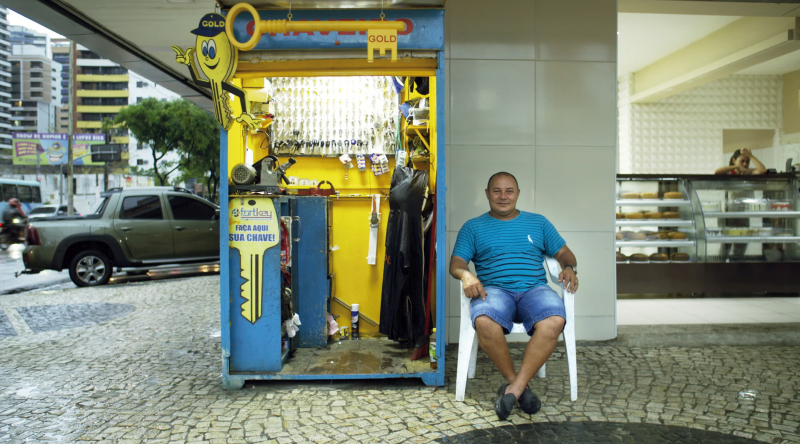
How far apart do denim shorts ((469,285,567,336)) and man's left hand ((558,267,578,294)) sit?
93 mm

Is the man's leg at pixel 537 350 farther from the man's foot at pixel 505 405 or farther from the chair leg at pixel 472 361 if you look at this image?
the chair leg at pixel 472 361

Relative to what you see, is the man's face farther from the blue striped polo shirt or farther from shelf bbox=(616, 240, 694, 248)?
shelf bbox=(616, 240, 694, 248)

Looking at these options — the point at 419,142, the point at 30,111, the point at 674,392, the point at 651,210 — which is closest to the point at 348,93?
the point at 419,142

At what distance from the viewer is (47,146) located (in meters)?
32.5

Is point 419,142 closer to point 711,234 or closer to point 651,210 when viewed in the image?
point 651,210

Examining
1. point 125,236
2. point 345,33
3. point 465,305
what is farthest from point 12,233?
point 465,305

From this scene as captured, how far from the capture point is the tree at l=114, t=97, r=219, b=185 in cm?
2159

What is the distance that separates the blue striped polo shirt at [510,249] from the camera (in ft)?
10.7

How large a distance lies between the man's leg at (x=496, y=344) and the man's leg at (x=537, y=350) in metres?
0.06

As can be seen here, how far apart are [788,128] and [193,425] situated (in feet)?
37.8

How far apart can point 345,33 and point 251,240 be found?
148cm

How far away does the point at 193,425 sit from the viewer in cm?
273

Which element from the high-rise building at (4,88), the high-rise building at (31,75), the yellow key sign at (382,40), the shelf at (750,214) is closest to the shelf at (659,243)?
the shelf at (750,214)

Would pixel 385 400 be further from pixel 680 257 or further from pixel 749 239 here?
pixel 749 239
